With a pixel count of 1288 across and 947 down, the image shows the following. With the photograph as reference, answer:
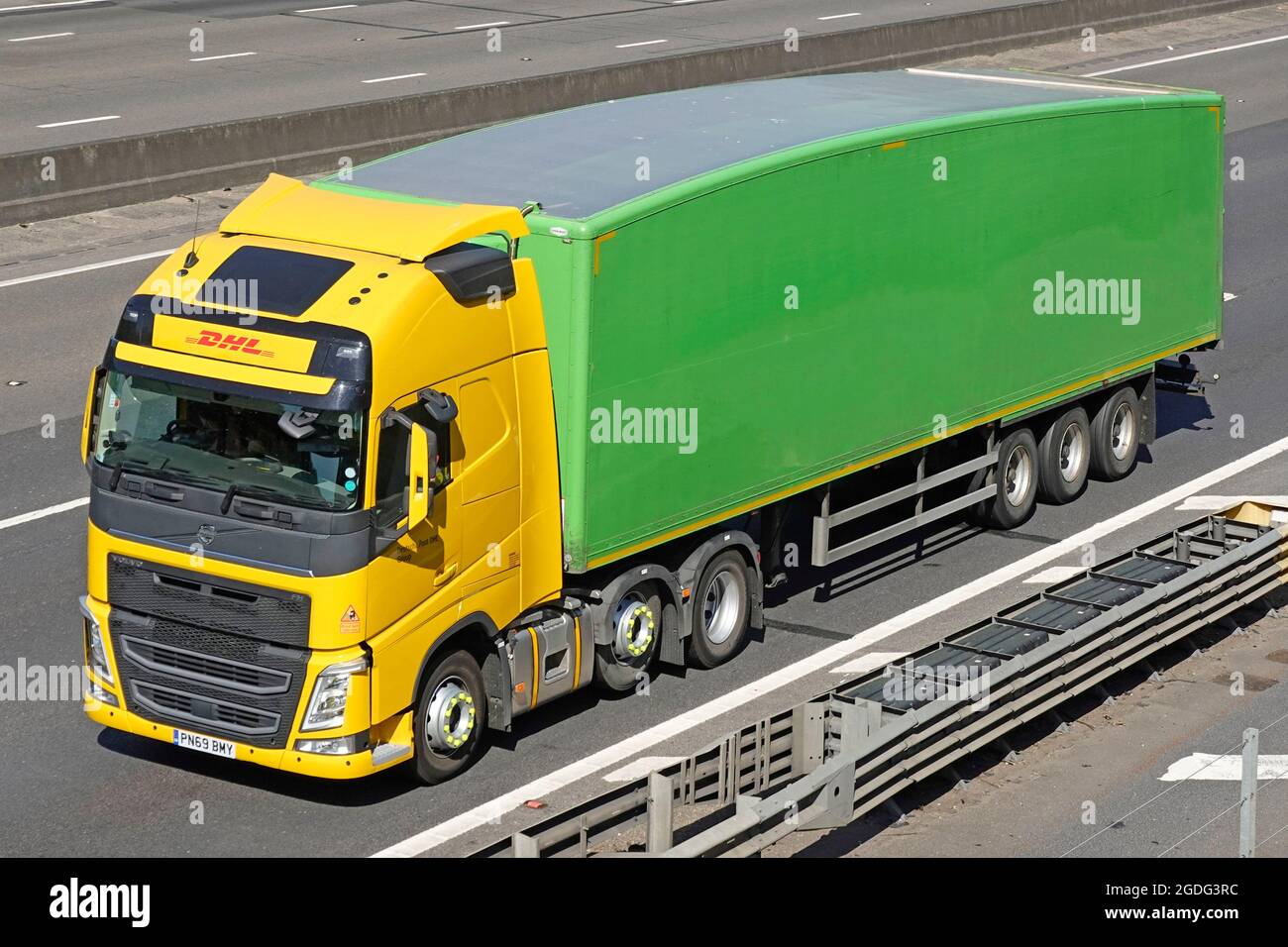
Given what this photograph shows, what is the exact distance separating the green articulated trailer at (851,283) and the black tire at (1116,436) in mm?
27

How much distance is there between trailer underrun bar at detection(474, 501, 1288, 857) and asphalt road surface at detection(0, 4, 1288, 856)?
1.10 meters

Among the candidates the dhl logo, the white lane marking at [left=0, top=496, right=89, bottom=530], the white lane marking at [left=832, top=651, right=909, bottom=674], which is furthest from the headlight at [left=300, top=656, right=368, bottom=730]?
the white lane marking at [left=0, top=496, right=89, bottom=530]

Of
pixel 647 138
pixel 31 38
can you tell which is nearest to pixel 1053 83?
pixel 647 138

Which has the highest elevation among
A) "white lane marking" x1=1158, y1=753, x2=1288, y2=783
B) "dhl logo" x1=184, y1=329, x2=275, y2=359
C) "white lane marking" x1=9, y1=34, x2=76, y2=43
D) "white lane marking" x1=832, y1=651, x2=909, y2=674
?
"white lane marking" x1=9, y1=34, x2=76, y2=43

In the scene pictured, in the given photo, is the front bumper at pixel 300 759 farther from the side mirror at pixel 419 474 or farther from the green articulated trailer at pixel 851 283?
the green articulated trailer at pixel 851 283

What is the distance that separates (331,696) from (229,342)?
2148 mm

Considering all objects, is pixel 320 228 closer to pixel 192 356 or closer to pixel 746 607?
pixel 192 356

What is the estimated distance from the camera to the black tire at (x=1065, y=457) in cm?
1744

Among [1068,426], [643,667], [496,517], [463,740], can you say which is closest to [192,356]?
[496,517]

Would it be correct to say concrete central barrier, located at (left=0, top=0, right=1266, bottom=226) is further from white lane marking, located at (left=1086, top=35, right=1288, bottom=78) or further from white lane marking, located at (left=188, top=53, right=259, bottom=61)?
white lane marking, located at (left=188, top=53, right=259, bottom=61)

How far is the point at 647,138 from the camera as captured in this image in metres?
13.6

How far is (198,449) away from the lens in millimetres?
11148

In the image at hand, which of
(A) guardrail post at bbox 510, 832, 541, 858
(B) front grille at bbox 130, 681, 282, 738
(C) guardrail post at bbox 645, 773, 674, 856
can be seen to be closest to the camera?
(A) guardrail post at bbox 510, 832, 541, 858

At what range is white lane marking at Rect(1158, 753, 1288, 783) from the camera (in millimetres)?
12430
